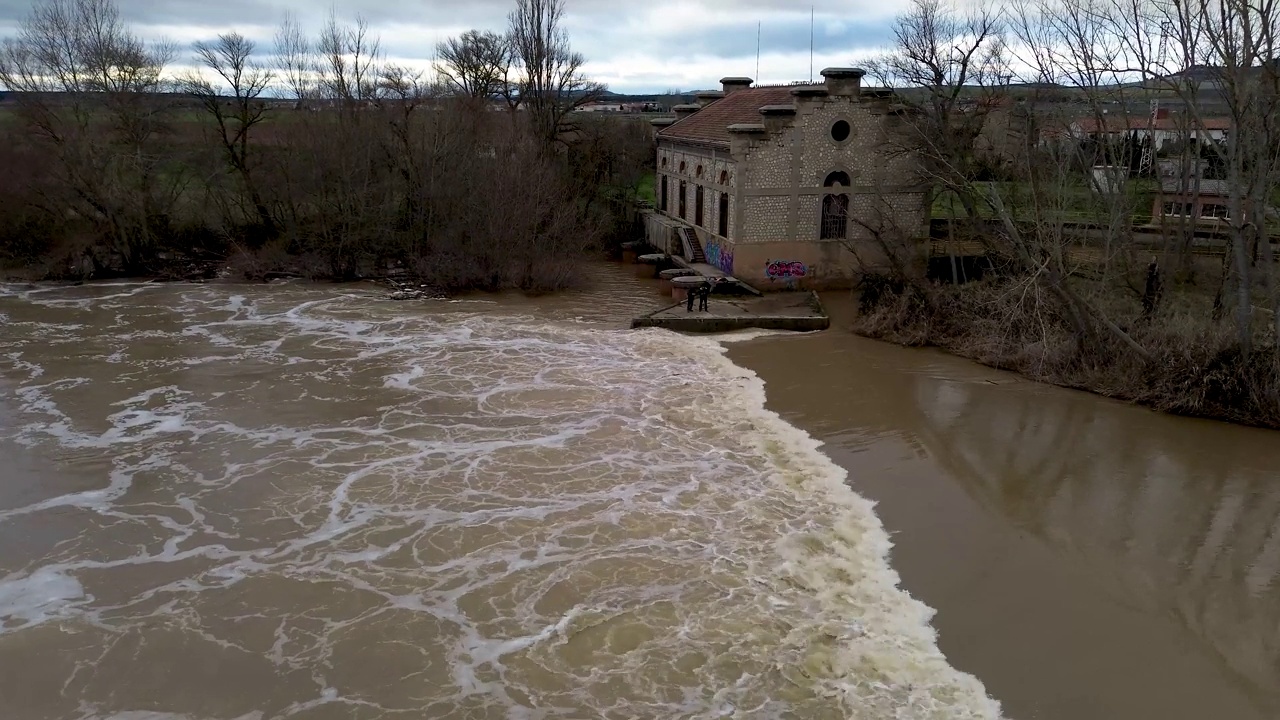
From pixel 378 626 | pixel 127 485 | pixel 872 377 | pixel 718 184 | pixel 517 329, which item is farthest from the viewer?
pixel 718 184

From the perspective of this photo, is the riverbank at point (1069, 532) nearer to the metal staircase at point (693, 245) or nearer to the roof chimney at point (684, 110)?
the metal staircase at point (693, 245)

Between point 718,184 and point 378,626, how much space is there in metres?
18.8

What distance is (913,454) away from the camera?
1277cm

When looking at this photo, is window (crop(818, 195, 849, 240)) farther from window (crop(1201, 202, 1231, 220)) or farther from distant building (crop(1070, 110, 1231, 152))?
window (crop(1201, 202, 1231, 220))

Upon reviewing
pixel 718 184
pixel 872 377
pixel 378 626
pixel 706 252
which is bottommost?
pixel 378 626

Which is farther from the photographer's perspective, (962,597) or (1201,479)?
(1201,479)

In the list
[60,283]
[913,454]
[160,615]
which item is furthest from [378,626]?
[60,283]

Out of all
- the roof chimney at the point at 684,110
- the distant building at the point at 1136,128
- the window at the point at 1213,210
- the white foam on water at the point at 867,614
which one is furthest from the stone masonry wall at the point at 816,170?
the white foam on water at the point at 867,614

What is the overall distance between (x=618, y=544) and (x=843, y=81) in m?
16.8

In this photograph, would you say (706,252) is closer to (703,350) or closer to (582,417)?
(703,350)

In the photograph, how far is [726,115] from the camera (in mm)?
26797

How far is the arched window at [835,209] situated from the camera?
23.5 m

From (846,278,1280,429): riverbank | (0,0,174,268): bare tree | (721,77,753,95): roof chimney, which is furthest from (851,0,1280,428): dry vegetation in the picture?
(0,0,174,268): bare tree

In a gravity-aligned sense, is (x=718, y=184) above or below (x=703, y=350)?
above
